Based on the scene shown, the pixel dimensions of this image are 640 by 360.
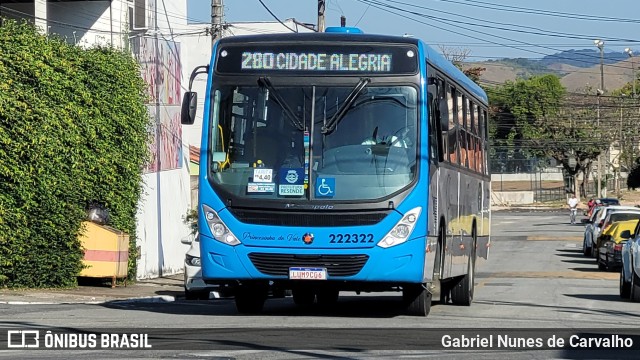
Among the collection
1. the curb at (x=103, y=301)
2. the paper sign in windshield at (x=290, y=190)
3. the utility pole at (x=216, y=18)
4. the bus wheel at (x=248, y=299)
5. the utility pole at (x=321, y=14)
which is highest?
the utility pole at (x=321, y=14)

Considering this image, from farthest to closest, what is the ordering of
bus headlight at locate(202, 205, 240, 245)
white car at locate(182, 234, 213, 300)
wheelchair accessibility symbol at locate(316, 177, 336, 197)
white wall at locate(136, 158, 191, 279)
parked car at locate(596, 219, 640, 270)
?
parked car at locate(596, 219, 640, 270)
white wall at locate(136, 158, 191, 279)
white car at locate(182, 234, 213, 300)
bus headlight at locate(202, 205, 240, 245)
wheelchair accessibility symbol at locate(316, 177, 336, 197)

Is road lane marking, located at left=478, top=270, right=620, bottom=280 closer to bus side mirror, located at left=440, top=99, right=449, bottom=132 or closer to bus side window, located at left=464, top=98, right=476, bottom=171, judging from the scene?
bus side window, located at left=464, top=98, right=476, bottom=171

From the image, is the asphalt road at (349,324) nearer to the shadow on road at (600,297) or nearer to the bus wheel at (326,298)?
the shadow on road at (600,297)

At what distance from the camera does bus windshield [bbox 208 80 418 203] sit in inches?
564

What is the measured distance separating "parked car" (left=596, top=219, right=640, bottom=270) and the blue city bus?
20042 mm

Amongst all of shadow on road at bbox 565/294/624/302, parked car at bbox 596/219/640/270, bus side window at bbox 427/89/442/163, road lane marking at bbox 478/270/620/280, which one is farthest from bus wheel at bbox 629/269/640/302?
parked car at bbox 596/219/640/270

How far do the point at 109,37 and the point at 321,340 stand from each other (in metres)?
21.9

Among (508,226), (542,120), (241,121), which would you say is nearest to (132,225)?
(241,121)

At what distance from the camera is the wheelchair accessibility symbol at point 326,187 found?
1428 centimetres

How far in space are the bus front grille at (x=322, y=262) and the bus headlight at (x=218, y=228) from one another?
40 centimetres

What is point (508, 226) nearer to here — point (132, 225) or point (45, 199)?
point (132, 225)

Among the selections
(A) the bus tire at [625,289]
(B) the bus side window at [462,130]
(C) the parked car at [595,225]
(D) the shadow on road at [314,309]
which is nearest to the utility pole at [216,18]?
(D) the shadow on road at [314,309]

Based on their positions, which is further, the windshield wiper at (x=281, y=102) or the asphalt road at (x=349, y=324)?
the windshield wiper at (x=281, y=102)

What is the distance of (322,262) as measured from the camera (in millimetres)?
14227
